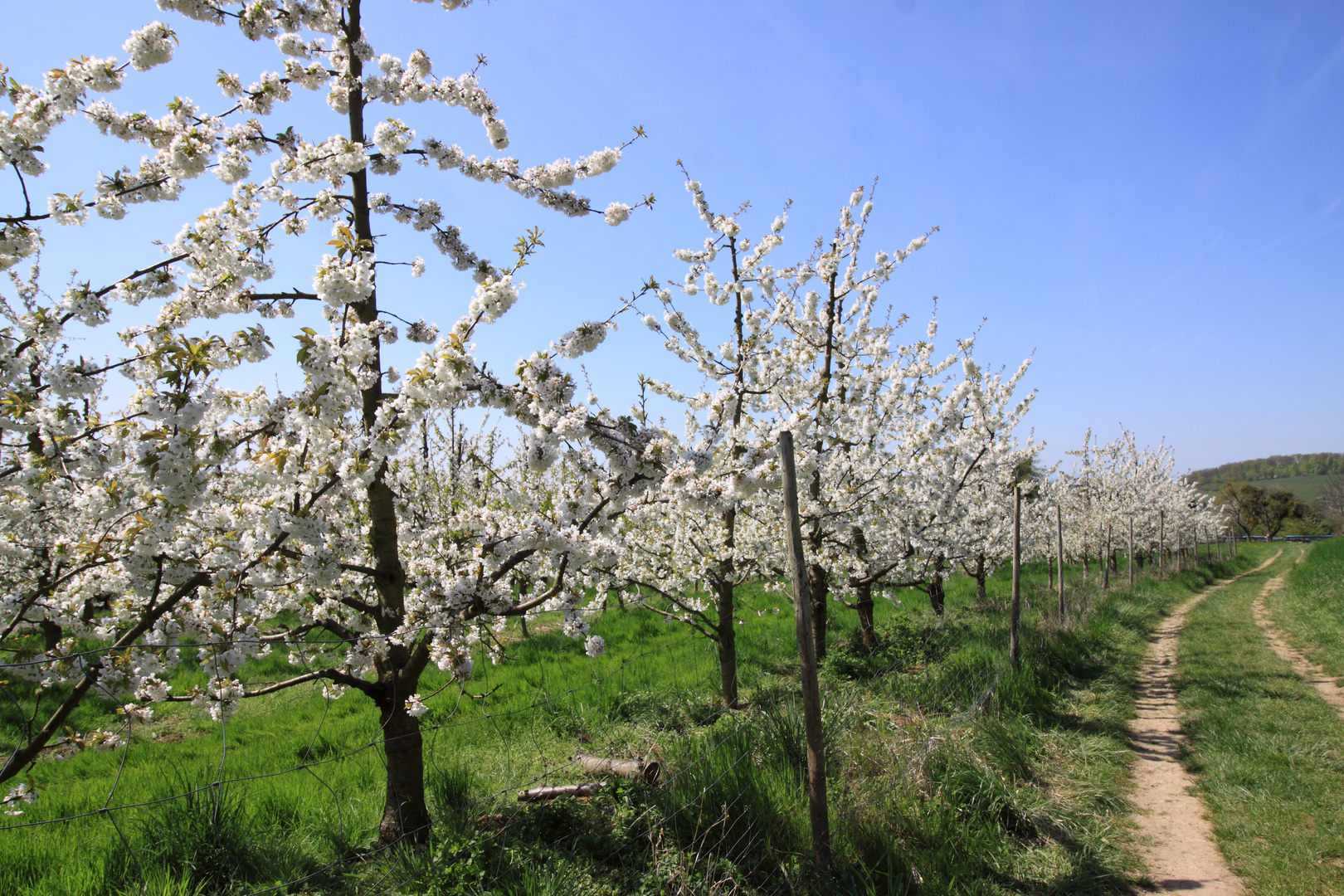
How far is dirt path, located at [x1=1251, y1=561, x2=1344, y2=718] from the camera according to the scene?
723cm

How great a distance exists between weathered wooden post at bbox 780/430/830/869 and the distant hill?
434ft

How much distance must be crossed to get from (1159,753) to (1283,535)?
277ft

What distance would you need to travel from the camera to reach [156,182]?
3.32 metres

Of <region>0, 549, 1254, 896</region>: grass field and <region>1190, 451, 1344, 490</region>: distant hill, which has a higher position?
<region>1190, 451, 1344, 490</region>: distant hill

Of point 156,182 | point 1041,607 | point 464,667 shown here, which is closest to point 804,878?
point 464,667

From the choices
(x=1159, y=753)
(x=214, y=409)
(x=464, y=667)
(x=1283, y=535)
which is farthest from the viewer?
(x=1283, y=535)

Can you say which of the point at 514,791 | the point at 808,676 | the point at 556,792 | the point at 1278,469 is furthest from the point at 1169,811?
the point at 1278,469

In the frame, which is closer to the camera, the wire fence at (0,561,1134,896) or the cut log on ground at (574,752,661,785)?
the wire fence at (0,561,1134,896)

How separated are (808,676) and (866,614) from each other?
6506 millimetres

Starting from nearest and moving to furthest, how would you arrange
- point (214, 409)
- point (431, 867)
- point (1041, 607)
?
point (214, 409), point (431, 867), point (1041, 607)

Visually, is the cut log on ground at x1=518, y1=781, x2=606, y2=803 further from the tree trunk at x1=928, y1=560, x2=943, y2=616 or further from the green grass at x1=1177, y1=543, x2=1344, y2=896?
the tree trunk at x1=928, y1=560, x2=943, y2=616

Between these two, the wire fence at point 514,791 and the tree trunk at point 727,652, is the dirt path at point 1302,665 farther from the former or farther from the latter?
the tree trunk at point 727,652

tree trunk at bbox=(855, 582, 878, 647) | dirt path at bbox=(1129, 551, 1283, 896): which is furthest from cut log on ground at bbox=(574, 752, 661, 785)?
tree trunk at bbox=(855, 582, 878, 647)

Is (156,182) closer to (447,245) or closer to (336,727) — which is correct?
(447,245)
